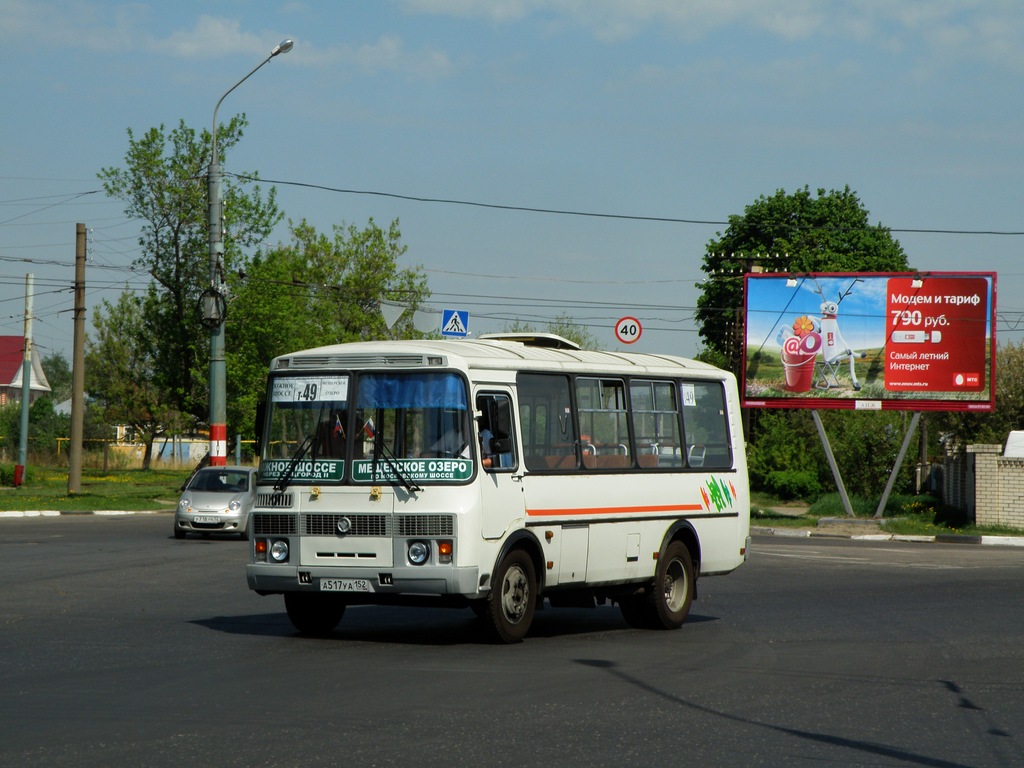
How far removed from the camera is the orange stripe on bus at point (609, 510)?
42.9 ft

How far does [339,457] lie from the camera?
12.7 meters

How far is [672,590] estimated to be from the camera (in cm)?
1488

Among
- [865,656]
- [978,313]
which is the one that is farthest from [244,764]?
[978,313]

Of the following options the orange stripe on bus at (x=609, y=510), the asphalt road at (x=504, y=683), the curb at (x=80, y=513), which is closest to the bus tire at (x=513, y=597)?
the asphalt road at (x=504, y=683)

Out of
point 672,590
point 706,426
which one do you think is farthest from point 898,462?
point 672,590

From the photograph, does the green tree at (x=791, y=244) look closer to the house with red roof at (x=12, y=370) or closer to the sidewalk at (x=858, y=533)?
the sidewalk at (x=858, y=533)

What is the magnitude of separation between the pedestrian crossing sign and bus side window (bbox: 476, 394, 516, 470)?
47.1 ft

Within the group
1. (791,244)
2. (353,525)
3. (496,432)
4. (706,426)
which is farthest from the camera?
(791,244)

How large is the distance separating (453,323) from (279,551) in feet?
50.3

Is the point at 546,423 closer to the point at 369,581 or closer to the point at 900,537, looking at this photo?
the point at 369,581

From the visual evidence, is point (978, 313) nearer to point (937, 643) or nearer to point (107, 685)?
point (937, 643)

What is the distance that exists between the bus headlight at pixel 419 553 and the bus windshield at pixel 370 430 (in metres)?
0.55

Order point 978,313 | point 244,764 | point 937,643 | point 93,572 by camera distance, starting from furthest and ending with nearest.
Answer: point 978,313 < point 93,572 < point 937,643 < point 244,764

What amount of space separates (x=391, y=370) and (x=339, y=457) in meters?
0.89
